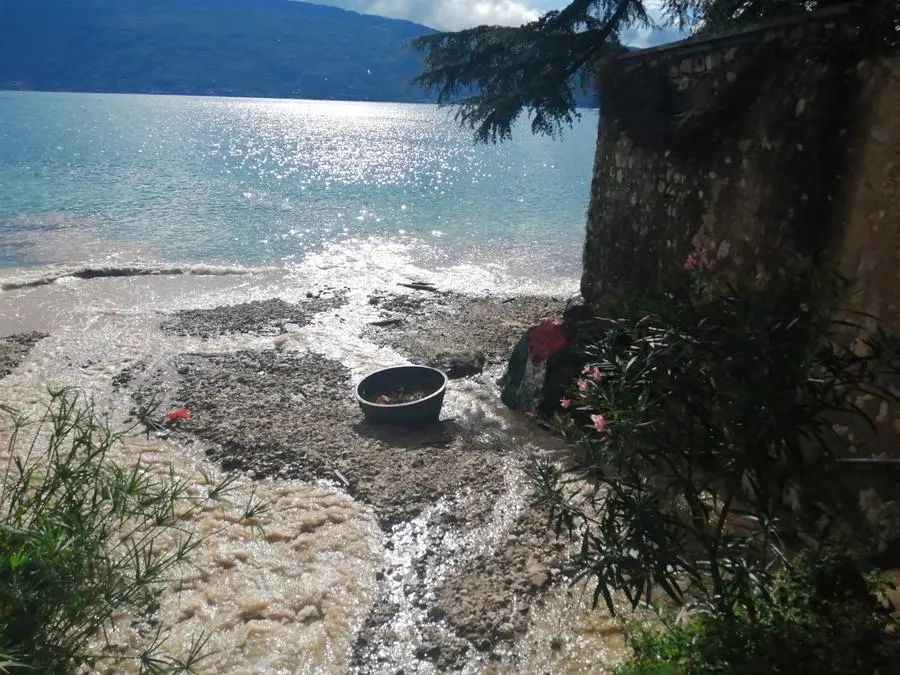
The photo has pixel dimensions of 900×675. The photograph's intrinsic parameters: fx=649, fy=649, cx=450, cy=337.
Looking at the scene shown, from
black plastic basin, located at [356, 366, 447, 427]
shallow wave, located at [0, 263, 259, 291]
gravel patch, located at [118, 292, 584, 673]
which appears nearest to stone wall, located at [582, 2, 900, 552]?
gravel patch, located at [118, 292, 584, 673]

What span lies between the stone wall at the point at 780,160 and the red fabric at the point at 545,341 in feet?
3.55

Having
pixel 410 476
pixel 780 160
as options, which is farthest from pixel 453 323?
pixel 780 160

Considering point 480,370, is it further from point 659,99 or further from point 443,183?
point 443,183

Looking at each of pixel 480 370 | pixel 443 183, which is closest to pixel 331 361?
pixel 480 370

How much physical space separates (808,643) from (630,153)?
20.8 ft

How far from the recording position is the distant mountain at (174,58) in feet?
511

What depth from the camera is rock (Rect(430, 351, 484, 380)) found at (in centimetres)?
890

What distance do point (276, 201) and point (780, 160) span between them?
79.2ft

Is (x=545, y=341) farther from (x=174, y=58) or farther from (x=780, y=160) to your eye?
(x=174, y=58)

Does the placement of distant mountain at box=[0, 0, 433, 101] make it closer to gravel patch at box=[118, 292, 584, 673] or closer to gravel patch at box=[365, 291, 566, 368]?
gravel patch at box=[365, 291, 566, 368]

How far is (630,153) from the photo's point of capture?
311 inches

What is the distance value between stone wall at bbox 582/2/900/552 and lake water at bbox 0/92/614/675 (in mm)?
2704

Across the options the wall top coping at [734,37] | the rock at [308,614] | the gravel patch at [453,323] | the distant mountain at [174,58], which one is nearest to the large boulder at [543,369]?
the gravel patch at [453,323]

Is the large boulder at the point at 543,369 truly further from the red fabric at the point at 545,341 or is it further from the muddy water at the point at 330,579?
the muddy water at the point at 330,579
